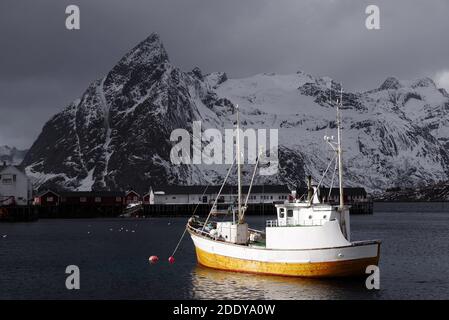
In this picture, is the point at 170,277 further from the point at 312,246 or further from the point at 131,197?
the point at 131,197

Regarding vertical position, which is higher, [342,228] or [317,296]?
[342,228]

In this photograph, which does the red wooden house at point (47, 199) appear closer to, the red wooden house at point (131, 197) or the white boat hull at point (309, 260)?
the red wooden house at point (131, 197)

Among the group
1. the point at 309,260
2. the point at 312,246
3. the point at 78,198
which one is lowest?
the point at 309,260

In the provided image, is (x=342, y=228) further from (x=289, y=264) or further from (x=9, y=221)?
(x=9, y=221)

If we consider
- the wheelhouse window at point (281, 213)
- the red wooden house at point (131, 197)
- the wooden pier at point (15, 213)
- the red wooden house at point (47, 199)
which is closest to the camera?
the wheelhouse window at point (281, 213)

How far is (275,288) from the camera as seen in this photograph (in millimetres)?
48375

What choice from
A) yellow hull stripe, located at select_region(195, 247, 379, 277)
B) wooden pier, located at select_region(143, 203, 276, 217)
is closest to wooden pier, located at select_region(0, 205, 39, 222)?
wooden pier, located at select_region(143, 203, 276, 217)

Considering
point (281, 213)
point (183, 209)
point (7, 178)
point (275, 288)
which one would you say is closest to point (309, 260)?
point (275, 288)

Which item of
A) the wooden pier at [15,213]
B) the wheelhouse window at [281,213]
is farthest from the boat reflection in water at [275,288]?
the wooden pier at [15,213]

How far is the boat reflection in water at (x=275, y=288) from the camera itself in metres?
45.9
